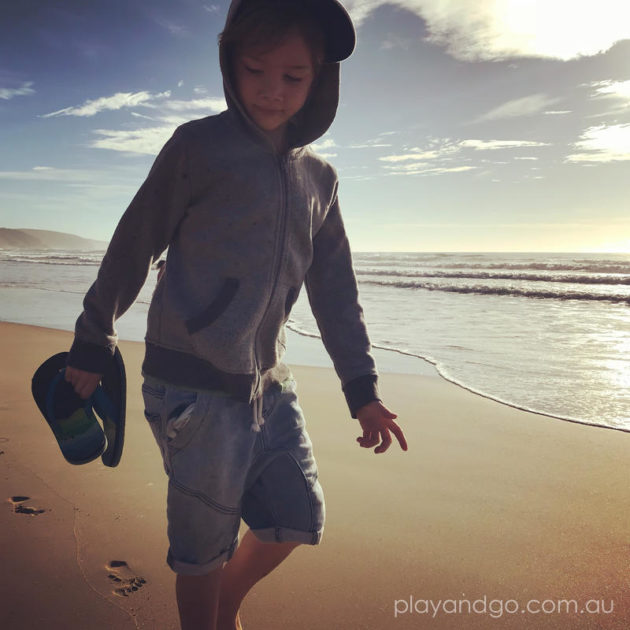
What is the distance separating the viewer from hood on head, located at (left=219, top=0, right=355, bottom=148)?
4.97 ft

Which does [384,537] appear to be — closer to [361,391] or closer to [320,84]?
[361,391]

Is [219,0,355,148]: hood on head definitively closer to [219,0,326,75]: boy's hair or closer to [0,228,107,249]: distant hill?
[219,0,326,75]: boy's hair

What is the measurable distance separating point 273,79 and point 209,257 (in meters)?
0.54

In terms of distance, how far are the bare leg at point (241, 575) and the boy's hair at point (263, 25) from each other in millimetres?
1472

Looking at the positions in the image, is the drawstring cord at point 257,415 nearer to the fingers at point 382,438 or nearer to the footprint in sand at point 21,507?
the fingers at point 382,438

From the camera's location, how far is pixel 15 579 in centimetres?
200

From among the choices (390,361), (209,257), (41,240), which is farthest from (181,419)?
(41,240)

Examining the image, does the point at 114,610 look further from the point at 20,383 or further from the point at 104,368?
the point at 20,383

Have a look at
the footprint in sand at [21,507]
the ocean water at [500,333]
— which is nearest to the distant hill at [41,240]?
the ocean water at [500,333]

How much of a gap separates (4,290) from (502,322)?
1161 centimetres

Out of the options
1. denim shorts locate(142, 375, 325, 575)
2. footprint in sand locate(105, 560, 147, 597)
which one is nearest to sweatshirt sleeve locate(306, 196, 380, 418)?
denim shorts locate(142, 375, 325, 575)

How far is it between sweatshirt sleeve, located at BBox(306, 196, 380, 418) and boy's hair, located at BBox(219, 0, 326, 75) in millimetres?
574

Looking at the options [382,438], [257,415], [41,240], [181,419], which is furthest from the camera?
[41,240]

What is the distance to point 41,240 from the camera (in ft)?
427
